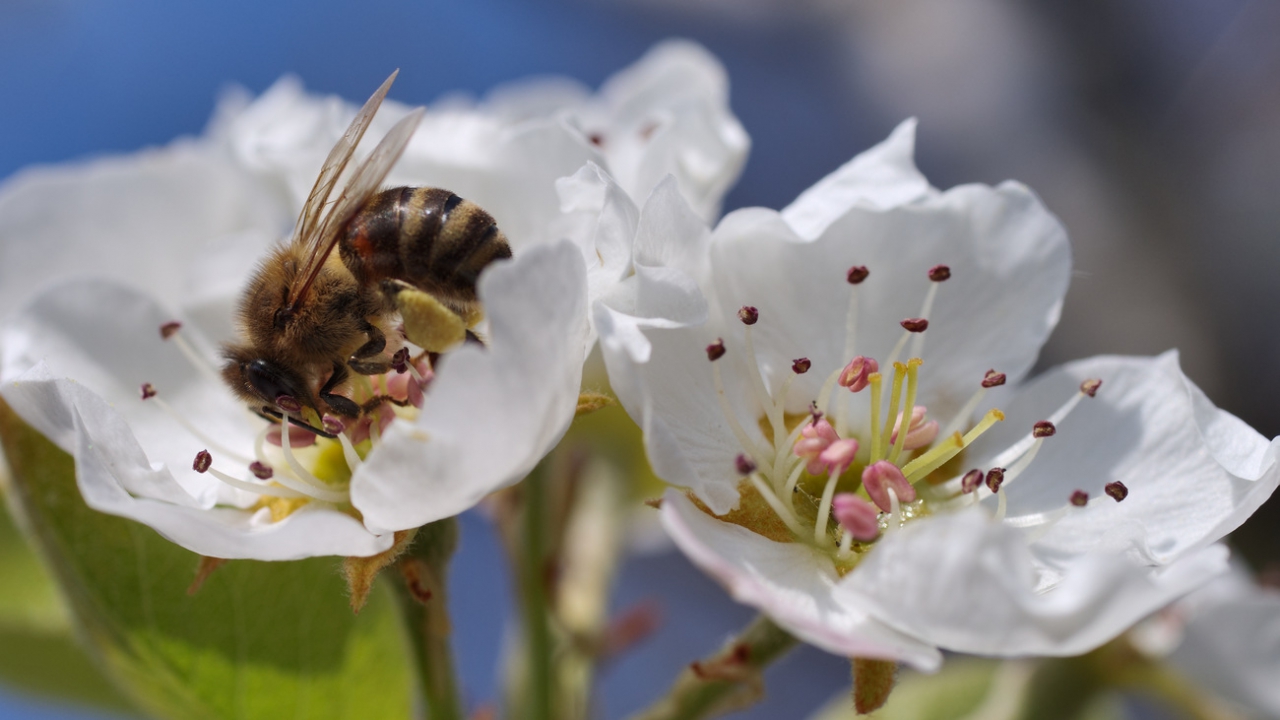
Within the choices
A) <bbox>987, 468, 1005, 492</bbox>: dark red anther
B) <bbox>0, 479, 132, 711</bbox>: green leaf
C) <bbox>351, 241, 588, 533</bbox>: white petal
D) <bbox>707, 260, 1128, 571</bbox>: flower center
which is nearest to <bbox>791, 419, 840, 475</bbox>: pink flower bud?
<bbox>707, 260, 1128, 571</bbox>: flower center

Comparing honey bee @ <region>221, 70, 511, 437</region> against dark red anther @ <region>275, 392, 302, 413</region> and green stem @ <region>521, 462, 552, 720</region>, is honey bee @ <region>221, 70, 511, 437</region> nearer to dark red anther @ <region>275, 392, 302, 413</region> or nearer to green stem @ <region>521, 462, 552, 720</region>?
dark red anther @ <region>275, 392, 302, 413</region>

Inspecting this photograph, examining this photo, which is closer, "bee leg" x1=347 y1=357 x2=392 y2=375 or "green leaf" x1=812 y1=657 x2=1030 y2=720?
"bee leg" x1=347 y1=357 x2=392 y2=375

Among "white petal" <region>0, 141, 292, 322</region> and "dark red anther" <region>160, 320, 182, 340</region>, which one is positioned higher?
"dark red anther" <region>160, 320, 182, 340</region>

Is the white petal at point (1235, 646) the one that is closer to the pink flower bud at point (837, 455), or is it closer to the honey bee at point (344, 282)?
the pink flower bud at point (837, 455)

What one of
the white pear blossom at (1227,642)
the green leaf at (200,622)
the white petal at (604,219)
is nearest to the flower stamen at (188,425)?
the green leaf at (200,622)

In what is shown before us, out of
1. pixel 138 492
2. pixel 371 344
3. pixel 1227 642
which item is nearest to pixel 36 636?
pixel 138 492

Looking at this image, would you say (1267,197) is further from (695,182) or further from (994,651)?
(994,651)

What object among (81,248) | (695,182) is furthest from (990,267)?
(81,248)
